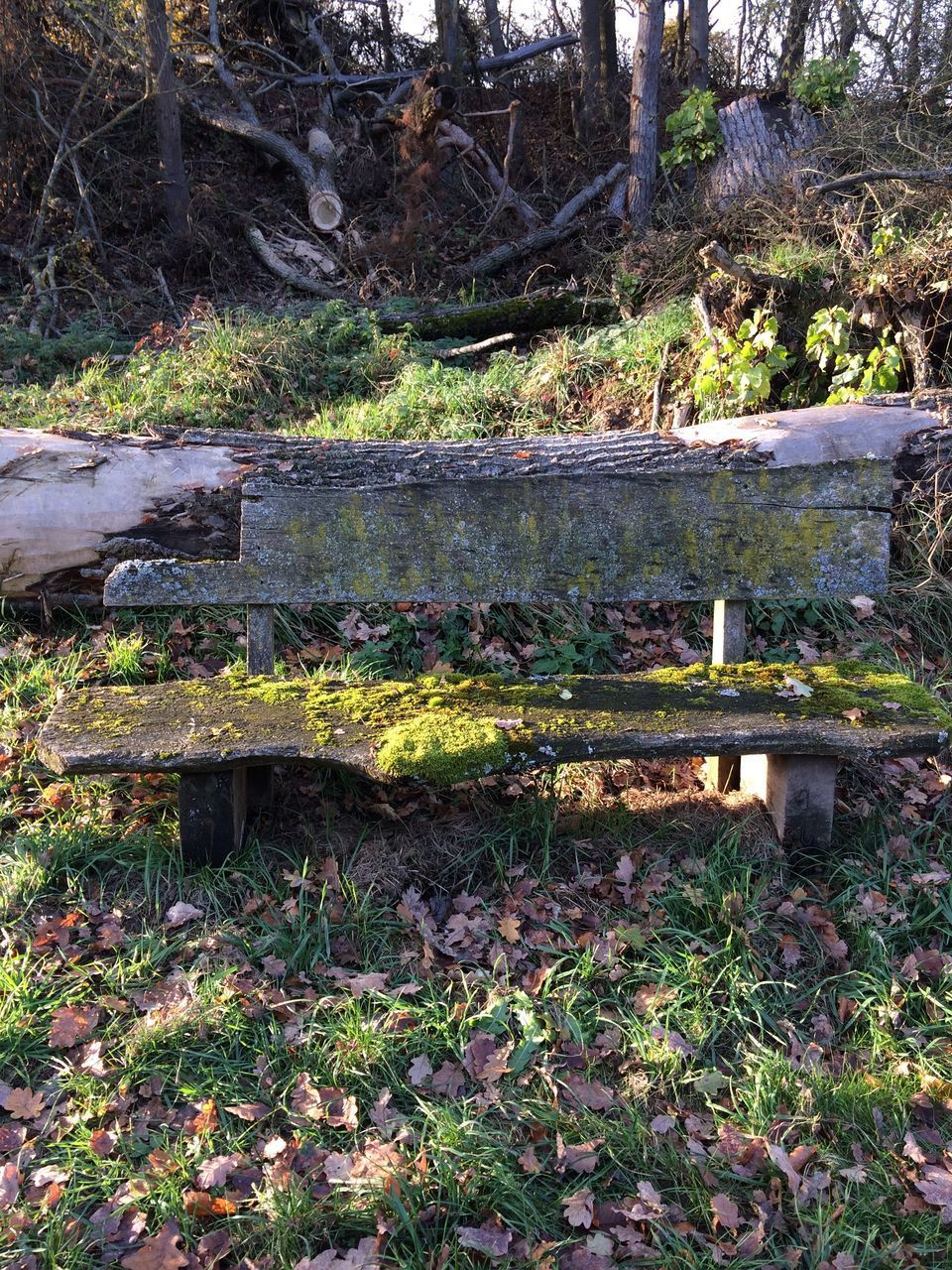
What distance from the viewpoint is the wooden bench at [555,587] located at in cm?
286

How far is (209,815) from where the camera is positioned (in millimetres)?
2887

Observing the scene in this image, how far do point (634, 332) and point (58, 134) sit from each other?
6.87m

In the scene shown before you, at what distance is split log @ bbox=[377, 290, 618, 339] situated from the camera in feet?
25.6

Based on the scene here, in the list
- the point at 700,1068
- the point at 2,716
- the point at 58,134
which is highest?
the point at 58,134

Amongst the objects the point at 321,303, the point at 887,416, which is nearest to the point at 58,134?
the point at 321,303

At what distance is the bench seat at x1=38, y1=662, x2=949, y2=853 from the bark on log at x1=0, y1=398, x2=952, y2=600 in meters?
1.14

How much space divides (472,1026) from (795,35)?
13.8 meters

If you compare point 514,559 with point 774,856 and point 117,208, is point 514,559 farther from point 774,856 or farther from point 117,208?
point 117,208

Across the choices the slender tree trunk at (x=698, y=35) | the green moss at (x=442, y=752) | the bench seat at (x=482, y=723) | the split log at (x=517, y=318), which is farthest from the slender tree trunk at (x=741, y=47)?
the green moss at (x=442, y=752)

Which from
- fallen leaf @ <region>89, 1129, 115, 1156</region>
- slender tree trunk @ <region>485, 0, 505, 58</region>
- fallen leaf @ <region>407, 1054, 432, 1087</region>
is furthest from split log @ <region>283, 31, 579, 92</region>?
fallen leaf @ <region>89, 1129, 115, 1156</region>

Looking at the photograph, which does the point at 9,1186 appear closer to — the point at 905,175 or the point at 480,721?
the point at 480,721

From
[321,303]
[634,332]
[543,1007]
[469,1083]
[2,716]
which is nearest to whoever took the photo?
[469,1083]

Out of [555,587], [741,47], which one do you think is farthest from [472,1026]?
[741,47]

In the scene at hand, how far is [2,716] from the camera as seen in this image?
3.61m
